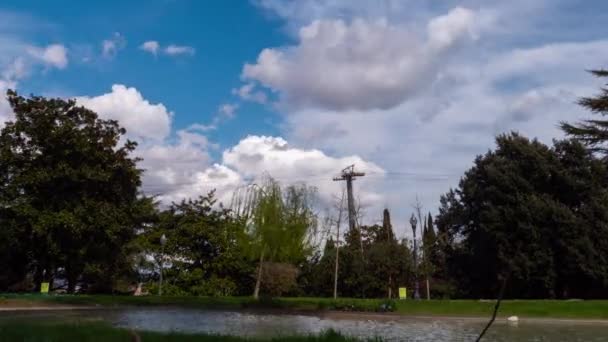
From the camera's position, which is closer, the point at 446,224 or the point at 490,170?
the point at 490,170

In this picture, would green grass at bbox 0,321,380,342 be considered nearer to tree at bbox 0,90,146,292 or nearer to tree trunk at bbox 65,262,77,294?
tree at bbox 0,90,146,292

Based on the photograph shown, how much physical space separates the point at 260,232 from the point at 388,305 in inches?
495

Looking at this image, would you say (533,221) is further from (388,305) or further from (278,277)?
(278,277)

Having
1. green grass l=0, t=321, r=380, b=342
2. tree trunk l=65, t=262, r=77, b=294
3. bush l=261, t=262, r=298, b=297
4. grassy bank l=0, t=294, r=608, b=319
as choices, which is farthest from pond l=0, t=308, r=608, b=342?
tree trunk l=65, t=262, r=77, b=294

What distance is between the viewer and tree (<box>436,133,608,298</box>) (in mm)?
40094

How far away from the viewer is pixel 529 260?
40.5 meters

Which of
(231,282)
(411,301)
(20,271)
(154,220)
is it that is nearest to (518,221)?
(411,301)

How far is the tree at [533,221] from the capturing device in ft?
132

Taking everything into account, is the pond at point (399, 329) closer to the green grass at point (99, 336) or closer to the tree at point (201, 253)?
the green grass at point (99, 336)

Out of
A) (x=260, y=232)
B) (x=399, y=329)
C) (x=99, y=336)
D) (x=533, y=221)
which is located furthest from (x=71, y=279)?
(x=99, y=336)

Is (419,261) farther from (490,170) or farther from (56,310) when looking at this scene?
(56,310)

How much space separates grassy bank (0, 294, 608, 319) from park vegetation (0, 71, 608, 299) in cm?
471

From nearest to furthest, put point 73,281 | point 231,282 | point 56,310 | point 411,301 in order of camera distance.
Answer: point 56,310 < point 411,301 < point 73,281 < point 231,282

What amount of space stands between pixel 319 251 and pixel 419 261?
8.18 meters
